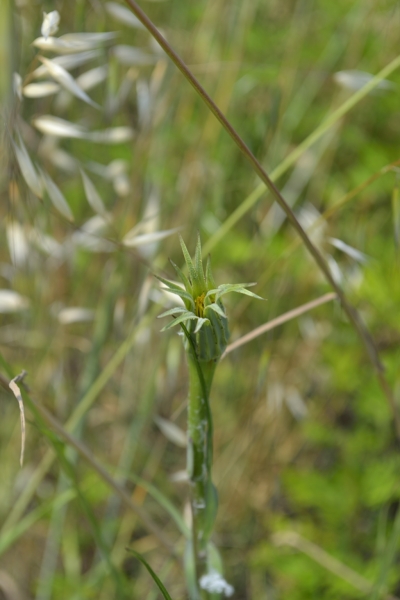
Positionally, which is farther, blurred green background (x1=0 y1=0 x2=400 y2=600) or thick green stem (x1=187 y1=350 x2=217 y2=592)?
blurred green background (x1=0 y1=0 x2=400 y2=600)

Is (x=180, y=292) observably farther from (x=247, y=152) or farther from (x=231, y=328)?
(x=231, y=328)

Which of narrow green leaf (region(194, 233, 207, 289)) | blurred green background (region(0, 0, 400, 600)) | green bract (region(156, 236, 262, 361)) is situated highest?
narrow green leaf (region(194, 233, 207, 289))

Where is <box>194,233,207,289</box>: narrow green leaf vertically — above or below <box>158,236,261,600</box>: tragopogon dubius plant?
above

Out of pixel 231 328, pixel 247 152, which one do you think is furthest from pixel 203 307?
pixel 231 328

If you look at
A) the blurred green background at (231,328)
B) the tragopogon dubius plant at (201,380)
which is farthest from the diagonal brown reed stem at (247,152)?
the blurred green background at (231,328)

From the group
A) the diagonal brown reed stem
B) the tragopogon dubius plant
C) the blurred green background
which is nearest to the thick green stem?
the tragopogon dubius plant

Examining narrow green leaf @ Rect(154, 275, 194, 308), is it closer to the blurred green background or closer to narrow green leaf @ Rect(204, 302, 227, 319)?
narrow green leaf @ Rect(204, 302, 227, 319)

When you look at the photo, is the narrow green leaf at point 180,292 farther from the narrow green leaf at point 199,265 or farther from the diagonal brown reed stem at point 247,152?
the diagonal brown reed stem at point 247,152
